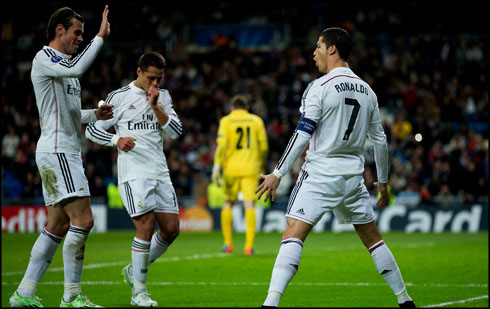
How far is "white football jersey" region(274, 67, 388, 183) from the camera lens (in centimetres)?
645

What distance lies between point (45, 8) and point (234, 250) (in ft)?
47.0

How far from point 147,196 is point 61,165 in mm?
1100

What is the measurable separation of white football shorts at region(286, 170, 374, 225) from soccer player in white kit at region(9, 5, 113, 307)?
1965 millimetres

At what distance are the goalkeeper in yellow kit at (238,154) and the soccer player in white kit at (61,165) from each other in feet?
22.3

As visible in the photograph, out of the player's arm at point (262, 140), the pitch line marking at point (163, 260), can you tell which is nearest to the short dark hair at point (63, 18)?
the pitch line marking at point (163, 260)

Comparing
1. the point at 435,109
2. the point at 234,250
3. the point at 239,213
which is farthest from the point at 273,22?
the point at 234,250

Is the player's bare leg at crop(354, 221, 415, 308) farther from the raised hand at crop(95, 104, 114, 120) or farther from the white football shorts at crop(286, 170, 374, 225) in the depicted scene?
the raised hand at crop(95, 104, 114, 120)

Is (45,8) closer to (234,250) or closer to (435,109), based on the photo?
(435,109)

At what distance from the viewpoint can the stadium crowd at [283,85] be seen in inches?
893

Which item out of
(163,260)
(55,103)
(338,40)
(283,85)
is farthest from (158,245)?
(283,85)

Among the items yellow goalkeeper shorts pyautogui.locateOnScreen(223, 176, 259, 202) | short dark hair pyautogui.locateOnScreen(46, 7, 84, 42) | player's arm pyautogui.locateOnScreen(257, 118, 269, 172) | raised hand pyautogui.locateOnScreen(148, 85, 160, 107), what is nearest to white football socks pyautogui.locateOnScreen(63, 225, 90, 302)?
raised hand pyautogui.locateOnScreen(148, 85, 160, 107)

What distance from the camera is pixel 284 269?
6301mm

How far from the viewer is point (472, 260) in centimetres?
1302

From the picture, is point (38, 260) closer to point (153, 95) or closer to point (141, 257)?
point (141, 257)
